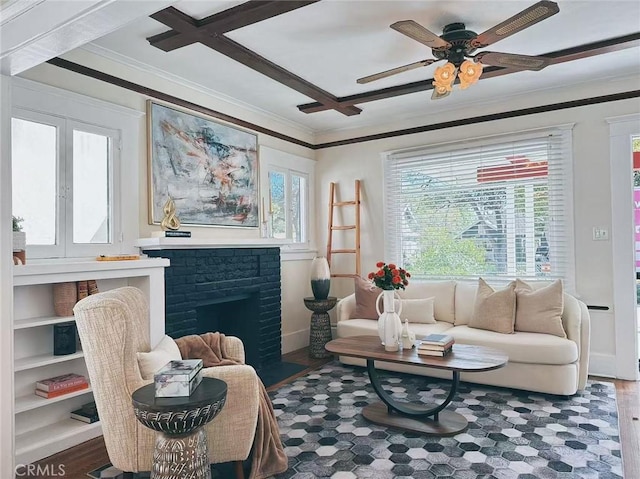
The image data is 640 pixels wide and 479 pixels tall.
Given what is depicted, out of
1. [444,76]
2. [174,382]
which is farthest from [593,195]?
[174,382]

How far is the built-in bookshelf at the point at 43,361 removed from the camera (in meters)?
2.52

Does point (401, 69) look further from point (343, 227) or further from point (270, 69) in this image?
point (343, 227)

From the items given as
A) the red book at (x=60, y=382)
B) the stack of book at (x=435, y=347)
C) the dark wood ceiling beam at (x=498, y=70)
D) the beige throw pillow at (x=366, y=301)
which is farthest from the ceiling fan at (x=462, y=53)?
the red book at (x=60, y=382)

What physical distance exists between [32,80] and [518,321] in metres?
4.12

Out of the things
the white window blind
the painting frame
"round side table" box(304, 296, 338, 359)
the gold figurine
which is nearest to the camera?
the gold figurine

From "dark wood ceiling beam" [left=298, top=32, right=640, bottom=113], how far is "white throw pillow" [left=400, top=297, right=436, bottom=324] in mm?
2059

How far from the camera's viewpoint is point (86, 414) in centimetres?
287

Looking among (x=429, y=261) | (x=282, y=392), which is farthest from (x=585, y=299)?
(x=282, y=392)

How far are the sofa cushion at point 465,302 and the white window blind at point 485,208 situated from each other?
34 cm

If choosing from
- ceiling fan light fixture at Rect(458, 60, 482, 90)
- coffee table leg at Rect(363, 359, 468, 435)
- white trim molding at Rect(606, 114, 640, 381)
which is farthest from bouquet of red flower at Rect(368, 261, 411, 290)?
white trim molding at Rect(606, 114, 640, 381)

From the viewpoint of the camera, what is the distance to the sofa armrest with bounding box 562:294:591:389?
3.54 metres

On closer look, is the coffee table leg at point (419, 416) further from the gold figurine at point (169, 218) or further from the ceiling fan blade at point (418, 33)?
the ceiling fan blade at point (418, 33)

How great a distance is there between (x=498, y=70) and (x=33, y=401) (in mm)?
4155

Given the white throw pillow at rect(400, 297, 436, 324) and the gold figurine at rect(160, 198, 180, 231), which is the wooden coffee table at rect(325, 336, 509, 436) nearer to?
the white throw pillow at rect(400, 297, 436, 324)
